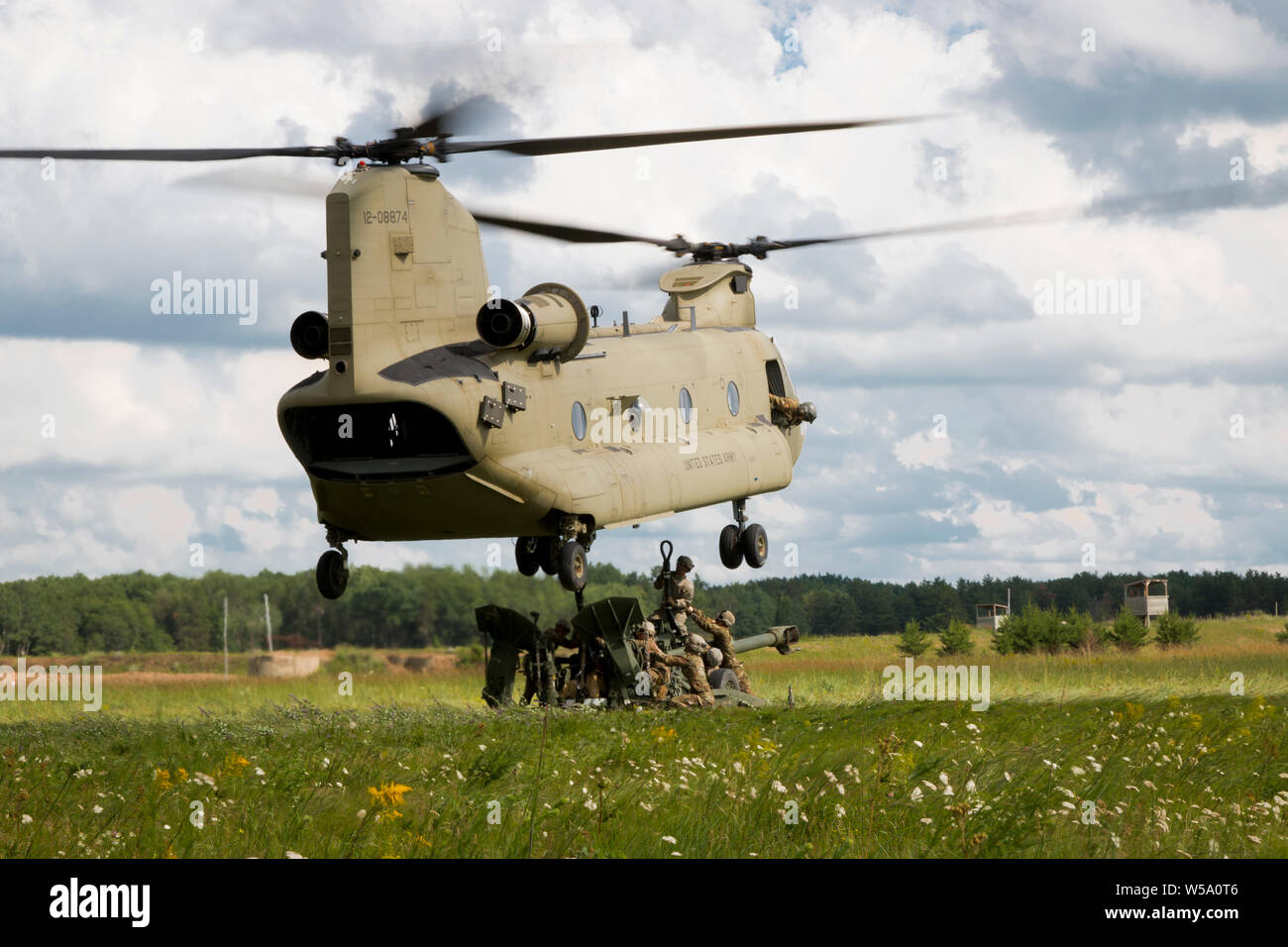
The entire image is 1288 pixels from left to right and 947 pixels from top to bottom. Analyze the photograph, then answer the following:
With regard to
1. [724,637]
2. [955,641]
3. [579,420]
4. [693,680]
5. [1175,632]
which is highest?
[579,420]

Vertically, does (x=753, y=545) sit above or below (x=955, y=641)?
above

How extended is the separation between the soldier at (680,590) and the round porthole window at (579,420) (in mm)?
2628

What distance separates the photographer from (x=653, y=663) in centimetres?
2077

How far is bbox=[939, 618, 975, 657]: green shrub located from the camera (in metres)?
34.6

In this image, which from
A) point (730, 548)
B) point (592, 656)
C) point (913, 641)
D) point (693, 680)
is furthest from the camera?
point (913, 641)

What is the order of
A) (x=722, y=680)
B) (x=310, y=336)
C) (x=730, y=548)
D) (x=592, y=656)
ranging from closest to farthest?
1. (x=310, y=336)
2. (x=592, y=656)
3. (x=722, y=680)
4. (x=730, y=548)

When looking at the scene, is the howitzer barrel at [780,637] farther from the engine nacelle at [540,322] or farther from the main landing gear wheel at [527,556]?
the engine nacelle at [540,322]

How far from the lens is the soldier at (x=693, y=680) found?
20.6 m

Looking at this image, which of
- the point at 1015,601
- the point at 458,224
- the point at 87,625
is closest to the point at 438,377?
the point at 458,224

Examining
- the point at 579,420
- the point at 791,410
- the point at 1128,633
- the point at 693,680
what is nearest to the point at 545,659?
the point at 693,680

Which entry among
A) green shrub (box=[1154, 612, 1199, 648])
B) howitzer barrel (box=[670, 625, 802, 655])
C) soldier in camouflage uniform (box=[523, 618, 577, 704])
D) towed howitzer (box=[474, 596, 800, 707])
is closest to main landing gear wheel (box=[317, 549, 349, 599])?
towed howitzer (box=[474, 596, 800, 707])

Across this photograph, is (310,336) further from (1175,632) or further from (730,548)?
(1175,632)

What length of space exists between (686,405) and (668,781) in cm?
1242
